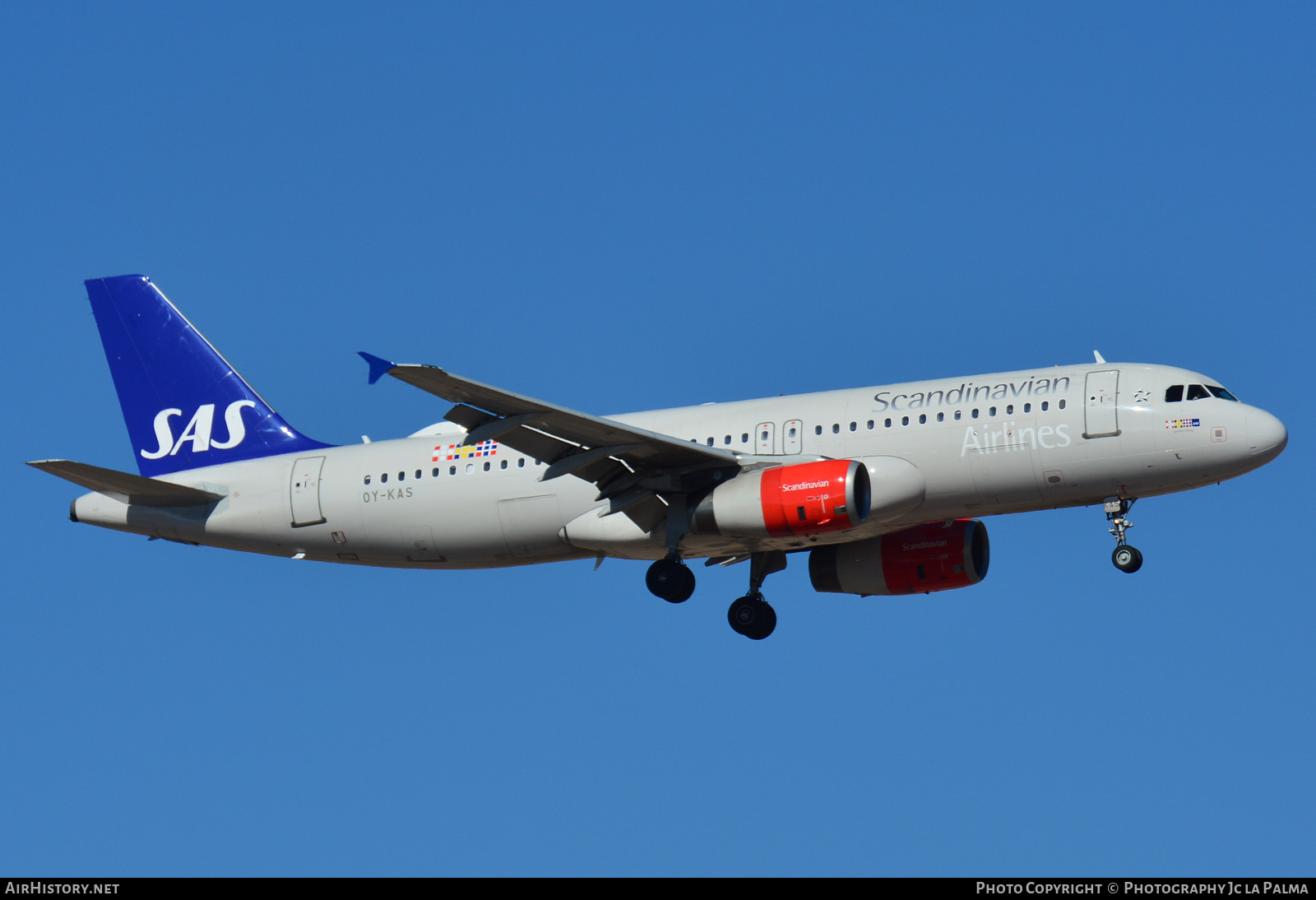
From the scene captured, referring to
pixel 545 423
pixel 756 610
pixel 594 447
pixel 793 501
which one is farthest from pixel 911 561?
pixel 545 423

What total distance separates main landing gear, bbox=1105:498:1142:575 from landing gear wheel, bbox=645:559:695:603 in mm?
8388

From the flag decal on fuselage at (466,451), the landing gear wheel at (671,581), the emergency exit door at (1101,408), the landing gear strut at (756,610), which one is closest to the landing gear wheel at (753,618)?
the landing gear strut at (756,610)

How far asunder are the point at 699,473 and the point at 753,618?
4.42 metres

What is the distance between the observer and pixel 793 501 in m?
31.9

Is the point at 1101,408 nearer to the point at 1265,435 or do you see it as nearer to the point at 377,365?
the point at 1265,435

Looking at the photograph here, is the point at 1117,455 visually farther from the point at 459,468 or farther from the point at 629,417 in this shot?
the point at 459,468

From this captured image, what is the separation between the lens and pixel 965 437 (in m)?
32.4

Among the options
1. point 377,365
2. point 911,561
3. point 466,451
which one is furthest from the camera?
point 911,561

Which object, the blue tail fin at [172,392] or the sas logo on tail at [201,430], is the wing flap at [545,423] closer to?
the blue tail fin at [172,392]

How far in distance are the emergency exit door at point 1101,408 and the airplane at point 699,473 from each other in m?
0.05

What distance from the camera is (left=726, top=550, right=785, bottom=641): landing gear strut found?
3638cm

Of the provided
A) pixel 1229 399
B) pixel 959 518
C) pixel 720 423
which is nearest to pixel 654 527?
pixel 720 423

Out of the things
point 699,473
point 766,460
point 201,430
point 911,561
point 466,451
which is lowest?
point 911,561
